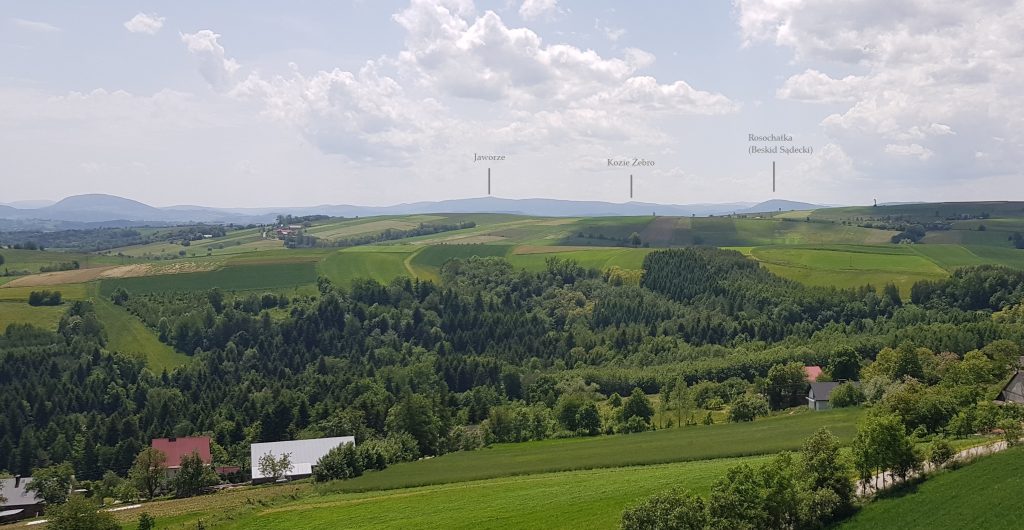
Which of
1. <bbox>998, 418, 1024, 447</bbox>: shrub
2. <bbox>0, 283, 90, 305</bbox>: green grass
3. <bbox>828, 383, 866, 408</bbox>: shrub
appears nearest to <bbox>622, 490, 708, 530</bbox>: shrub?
<bbox>998, 418, 1024, 447</bbox>: shrub

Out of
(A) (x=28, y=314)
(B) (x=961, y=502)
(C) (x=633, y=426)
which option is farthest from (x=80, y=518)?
(A) (x=28, y=314)

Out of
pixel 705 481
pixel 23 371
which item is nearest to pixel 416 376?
pixel 23 371

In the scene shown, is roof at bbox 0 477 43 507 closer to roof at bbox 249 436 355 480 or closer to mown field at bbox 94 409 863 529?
mown field at bbox 94 409 863 529

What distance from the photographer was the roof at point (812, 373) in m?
108

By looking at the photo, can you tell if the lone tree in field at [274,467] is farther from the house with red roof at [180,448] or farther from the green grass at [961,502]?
the green grass at [961,502]

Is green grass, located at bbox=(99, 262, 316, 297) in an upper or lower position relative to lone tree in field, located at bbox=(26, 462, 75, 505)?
upper

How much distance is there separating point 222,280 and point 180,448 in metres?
95.1

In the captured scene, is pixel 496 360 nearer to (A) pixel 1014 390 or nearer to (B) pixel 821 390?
(B) pixel 821 390

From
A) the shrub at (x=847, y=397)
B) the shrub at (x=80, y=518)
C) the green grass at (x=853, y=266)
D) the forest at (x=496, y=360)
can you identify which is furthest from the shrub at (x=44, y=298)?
the green grass at (x=853, y=266)

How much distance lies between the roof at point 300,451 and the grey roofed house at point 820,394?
54192 millimetres

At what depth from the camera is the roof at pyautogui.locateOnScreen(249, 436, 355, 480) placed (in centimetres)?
9181

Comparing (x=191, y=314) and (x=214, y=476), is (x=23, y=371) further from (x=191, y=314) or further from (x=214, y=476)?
(x=214, y=476)

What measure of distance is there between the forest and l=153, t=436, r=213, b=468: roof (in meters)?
2.39

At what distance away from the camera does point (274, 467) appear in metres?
88.8
